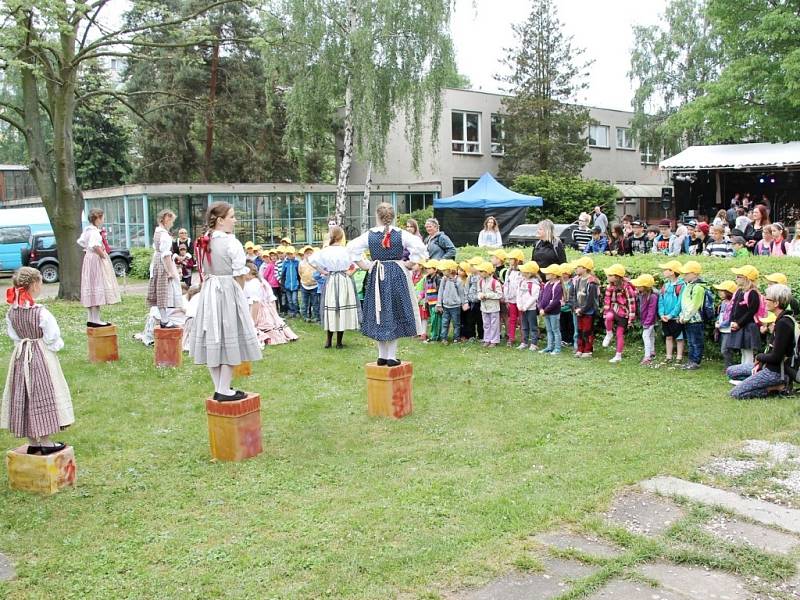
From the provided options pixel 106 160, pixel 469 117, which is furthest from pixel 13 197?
pixel 469 117

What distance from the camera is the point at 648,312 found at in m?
9.62

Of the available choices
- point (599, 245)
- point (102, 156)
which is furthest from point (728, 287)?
point (102, 156)

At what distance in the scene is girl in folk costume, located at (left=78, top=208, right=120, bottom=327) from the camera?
10477 mm

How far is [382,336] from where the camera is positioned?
7.60 metres

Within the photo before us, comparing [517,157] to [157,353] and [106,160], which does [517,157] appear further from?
[157,353]

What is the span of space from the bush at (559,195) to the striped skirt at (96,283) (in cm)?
2210

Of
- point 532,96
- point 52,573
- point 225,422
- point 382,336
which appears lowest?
point 52,573

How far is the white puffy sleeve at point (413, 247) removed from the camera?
771cm

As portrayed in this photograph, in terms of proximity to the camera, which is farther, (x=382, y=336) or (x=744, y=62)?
(x=744, y=62)

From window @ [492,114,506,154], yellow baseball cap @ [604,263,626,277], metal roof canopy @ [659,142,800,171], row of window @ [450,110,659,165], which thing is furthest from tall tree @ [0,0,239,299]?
window @ [492,114,506,154]

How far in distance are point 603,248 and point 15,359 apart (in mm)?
12880

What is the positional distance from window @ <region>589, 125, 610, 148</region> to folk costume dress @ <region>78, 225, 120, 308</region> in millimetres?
33100

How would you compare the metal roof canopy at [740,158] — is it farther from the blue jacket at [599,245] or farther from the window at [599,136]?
the window at [599,136]

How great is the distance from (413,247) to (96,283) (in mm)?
5081
